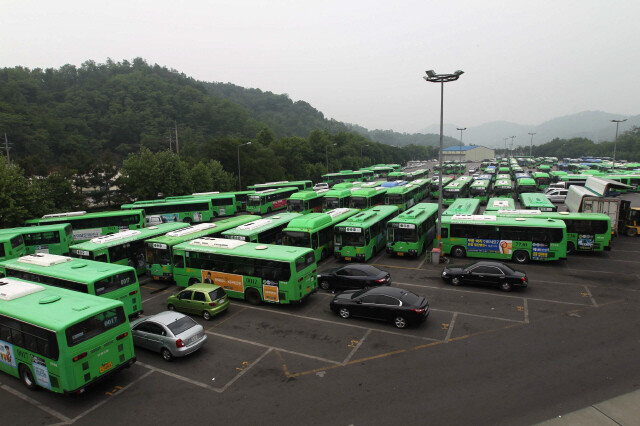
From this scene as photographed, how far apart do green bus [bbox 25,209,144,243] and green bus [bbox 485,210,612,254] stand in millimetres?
30380

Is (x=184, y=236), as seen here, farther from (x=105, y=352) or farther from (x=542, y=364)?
(x=542, y=364)

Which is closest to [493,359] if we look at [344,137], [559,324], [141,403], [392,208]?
[559,324]

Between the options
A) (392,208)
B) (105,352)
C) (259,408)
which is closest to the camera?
(259,408)

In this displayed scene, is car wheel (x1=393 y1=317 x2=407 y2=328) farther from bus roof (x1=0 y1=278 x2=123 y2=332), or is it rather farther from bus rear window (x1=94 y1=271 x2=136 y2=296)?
bus rear window (x1=94 y1=271 x2=136 y2=296)

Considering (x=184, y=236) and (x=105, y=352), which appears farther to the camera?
(x=184, y=236)

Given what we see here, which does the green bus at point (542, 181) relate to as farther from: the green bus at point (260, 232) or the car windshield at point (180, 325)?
the car windshield at point (180, 325)

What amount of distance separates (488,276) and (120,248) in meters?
19.4

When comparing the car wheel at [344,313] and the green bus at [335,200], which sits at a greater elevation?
the green bus at [335,200]

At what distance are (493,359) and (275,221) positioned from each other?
16.0 m

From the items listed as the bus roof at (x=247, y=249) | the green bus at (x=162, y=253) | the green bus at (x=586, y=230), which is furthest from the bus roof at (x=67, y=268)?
the green bus at (x=586, y=230)

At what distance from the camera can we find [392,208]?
98.2 feet

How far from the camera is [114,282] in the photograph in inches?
588

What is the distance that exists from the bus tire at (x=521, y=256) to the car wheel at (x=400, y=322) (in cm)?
1170

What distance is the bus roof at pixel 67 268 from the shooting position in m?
14.8
